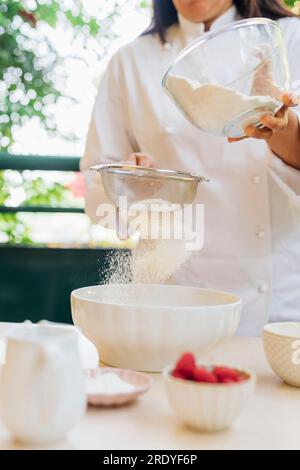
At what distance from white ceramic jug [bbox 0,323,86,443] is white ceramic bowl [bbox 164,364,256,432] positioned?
0.11 metres

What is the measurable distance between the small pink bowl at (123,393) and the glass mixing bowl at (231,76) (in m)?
0.48

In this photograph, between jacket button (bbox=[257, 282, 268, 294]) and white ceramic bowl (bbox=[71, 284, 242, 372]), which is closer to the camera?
white ceramic bowl (bbox=[71, 284, 242, 372])

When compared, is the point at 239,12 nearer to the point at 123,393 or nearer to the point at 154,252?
the point at 154,252

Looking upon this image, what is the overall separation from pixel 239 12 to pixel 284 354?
3.05ft

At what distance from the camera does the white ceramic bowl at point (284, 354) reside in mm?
930

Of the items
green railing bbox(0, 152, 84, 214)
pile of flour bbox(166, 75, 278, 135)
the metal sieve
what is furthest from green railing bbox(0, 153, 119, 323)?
pile of flour bbox(166, 75, 278, 135)

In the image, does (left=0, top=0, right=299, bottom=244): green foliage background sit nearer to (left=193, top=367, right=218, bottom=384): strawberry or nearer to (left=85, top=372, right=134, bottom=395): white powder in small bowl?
(left=85, top=372, right=134, bottom=395): white powder in small bowl

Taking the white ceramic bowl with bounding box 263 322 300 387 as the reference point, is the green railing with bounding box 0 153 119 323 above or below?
below

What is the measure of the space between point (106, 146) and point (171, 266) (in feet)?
1.20

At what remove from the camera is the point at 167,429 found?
2.40ft

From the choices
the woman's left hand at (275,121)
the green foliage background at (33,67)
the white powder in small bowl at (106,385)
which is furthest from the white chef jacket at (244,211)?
the green foliage background at (33,67)

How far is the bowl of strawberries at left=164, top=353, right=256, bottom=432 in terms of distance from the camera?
698 millimetres

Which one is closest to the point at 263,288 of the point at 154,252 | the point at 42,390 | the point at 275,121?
the point at 154,252

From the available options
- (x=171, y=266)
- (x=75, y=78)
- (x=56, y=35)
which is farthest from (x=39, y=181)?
(x=171, y=266)
